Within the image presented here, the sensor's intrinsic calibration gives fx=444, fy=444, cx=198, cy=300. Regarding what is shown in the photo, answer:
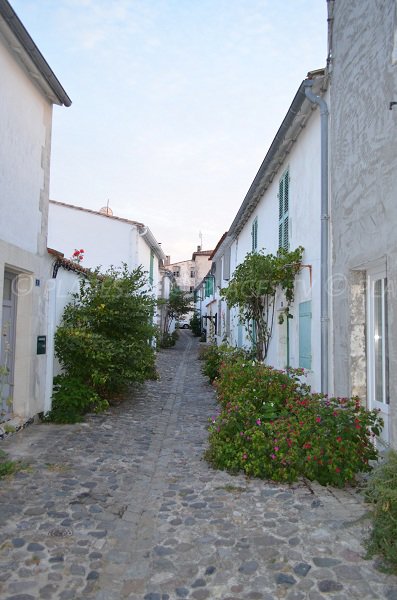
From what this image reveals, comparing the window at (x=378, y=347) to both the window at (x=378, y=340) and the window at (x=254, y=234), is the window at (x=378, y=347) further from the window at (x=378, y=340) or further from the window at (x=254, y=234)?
the window at (x=254, y=234)

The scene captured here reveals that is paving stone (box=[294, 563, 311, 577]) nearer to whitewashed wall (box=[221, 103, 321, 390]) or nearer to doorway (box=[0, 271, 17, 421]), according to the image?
whitewashed wall (box=[221, 103, 321, 390])

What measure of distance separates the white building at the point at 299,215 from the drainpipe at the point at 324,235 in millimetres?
43

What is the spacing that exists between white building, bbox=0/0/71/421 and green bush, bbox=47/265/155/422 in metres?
0.56

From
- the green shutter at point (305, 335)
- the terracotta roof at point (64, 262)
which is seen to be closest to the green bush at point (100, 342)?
the terracotta roof at point (64, 262)

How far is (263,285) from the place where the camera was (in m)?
8.31

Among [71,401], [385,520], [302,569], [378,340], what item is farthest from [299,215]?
[302,569]

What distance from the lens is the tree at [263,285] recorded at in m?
7.44

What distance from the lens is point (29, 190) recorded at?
654 centimetres

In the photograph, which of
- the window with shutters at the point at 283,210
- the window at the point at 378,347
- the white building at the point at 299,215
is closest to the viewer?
the window at the point at 378,347

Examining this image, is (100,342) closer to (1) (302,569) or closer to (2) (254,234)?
(1) (302,569)

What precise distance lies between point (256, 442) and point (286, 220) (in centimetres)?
472

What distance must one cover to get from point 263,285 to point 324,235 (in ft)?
8.59

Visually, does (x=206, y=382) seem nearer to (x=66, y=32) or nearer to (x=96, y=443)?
(x=96, y=443)

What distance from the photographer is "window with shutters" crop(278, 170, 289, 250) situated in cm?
818
